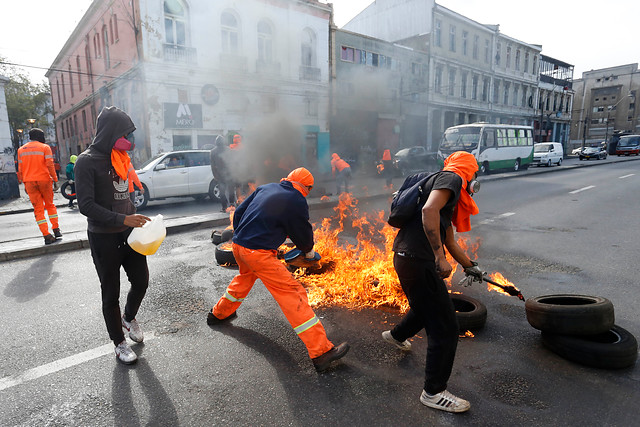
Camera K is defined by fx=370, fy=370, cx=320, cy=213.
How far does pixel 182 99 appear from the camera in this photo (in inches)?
613

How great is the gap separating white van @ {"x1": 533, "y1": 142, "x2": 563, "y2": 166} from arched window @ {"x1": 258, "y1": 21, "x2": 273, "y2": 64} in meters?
19.0

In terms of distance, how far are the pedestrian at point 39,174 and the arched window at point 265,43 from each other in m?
10.8

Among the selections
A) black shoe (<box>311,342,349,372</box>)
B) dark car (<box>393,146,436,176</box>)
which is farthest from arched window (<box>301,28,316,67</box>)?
black shoe (<box>311,342,349,372</box>)

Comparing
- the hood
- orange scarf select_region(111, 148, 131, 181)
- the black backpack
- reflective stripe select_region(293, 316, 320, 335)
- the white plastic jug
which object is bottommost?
reflective stripe select_region(293, 316, 320, 335)

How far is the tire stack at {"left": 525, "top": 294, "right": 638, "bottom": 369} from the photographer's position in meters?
2.69

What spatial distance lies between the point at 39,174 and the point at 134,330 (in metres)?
4.64

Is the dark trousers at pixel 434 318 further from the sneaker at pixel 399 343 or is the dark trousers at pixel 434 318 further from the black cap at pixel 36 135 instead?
the black cap at pixel 36 135

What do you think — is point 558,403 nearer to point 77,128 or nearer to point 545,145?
point 545,145

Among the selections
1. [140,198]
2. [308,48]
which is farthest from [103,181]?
[308,48]

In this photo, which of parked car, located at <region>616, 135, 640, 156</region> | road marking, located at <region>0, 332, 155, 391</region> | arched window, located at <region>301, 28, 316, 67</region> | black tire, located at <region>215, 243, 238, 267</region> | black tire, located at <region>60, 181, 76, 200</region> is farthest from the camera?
parked car, located at <region>616, 135, 640, 156</region>

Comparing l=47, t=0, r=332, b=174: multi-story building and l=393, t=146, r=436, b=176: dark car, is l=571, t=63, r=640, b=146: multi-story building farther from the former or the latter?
l=47, t=0, r=332, b=174: multi-story building

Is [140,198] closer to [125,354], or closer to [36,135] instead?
[36,135]

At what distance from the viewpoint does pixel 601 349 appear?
2.69m

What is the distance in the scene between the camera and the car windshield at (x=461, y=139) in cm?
1859
